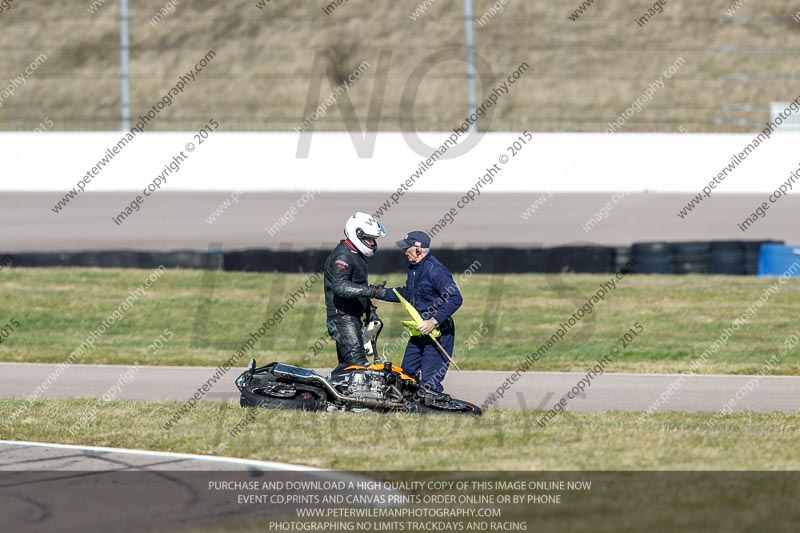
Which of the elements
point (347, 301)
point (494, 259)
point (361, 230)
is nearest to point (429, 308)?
point (347, 301)

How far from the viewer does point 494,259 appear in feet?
68.5

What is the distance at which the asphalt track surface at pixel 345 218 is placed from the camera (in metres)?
24.3

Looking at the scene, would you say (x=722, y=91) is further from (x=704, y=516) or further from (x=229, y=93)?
(x=704, y=516)

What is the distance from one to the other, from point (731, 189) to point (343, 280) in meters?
19.8

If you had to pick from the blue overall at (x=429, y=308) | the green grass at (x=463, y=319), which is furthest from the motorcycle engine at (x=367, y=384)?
the green grass at (x=463, y=319)

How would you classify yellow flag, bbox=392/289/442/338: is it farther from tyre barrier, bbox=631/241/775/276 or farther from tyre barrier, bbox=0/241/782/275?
tyre barrier, bbox=631/241/775/276

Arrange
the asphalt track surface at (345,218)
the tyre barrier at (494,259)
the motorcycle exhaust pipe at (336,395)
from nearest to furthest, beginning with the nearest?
1. the motorcycle exhaust pipe at (336,395)
2. the tyre barrier at (494,259)
3. the asphalt track surface at (345,218)

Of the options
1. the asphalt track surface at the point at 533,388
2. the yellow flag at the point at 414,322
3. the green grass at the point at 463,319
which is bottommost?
the green grass at the point at 463,319

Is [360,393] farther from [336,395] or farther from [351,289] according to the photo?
[351,289]

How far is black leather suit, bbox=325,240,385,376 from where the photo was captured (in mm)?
10930

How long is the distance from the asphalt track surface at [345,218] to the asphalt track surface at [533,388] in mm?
8749

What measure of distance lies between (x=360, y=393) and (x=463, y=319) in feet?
27.0

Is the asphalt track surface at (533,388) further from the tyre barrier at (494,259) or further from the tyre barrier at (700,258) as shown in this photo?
the tyre barrier at (700,258)

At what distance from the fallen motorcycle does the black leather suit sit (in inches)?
10.2
